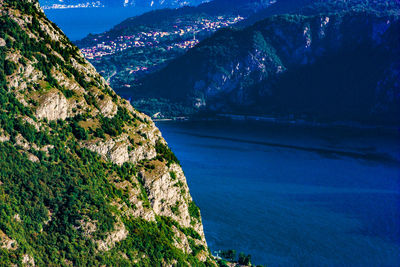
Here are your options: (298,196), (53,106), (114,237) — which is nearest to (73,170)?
(53,106)

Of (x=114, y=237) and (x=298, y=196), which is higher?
(x=114, y=237)

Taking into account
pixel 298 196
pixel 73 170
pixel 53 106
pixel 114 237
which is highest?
pixel 53 106

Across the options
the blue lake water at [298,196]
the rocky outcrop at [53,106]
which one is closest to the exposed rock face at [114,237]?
the rocky outcrop at [53,106]

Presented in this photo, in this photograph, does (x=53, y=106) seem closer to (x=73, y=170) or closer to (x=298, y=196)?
(x=73, y=170)

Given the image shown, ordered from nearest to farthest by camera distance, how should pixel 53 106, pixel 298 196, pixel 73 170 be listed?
1. pixel 73 170
2. pixel 53 106
3. pixel 298 196

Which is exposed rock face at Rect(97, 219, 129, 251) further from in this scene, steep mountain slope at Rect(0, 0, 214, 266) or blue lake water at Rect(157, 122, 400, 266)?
blue lake water at Rect(157, 122, 400, 266)

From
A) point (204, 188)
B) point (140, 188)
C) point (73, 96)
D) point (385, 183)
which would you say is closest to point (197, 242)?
point (140, 188)

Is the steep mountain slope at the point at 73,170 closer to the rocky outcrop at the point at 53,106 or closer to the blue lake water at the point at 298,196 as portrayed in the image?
the rocky outcrop at the point at 53,106
